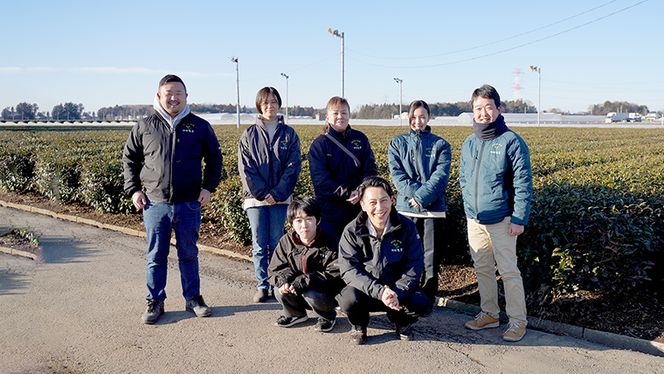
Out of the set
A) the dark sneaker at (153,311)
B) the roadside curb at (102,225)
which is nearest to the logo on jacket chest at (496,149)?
the dark sneaker at (153,311)

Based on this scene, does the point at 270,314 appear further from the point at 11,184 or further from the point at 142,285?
the point at 11,184

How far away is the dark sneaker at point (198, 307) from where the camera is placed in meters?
4.98

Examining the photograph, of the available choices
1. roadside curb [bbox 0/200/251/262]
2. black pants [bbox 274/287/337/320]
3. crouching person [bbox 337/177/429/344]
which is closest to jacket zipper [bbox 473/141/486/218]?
crouching person [bbox 337/177/429/344]

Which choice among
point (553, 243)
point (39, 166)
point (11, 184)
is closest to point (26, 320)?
point (553, 243)

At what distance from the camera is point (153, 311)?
16.1 feet

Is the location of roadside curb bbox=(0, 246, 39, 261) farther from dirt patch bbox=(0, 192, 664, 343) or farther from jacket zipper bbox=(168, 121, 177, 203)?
dirt patch bbox=(0, 192, 664, 343)

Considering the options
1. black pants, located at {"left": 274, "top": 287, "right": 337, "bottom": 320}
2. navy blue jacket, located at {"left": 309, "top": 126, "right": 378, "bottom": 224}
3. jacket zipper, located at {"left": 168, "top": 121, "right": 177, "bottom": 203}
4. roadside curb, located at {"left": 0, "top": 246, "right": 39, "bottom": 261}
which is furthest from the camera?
roadside curb, located at {"left": 0, "top": 246, "right": 39, "bottom": 261}

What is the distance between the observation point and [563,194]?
5.43 meters

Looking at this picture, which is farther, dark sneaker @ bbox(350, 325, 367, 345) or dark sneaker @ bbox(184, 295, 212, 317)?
dark sneaker @ bbox(184, 295, 212, 317)

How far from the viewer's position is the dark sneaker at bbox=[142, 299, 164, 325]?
15.8 ft

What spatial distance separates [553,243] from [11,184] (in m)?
11.1

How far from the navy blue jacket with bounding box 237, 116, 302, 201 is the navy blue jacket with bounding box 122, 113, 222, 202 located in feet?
1.23

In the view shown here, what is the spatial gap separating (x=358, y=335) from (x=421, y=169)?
5.13ft

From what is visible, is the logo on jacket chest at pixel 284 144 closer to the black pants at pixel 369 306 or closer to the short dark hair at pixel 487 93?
the black pants at pixel 369 306
